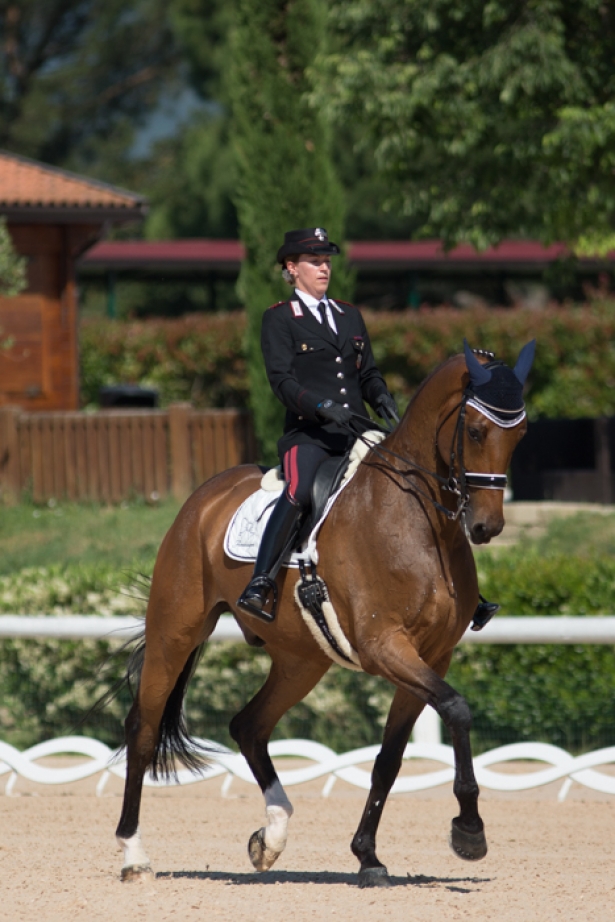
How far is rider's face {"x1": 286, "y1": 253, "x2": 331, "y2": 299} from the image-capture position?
6.25m

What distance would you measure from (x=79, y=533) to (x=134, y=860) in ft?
31.4

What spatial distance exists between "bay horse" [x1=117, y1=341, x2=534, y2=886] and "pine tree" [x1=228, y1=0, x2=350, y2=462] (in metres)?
10.9

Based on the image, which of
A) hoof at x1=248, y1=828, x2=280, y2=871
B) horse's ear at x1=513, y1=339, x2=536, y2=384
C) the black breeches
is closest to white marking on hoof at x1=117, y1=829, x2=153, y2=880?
hoof at x1=248, y1=828, x2=280, y2=871

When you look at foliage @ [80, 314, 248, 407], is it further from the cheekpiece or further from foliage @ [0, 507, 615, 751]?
the cheekpiece

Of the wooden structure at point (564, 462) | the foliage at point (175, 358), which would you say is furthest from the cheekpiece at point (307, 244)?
the foliage at point (175, 358)

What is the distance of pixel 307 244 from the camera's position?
20.3 ft

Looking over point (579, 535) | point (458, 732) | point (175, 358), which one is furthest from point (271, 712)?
point (175, 358)

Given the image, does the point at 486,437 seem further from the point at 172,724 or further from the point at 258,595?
the point at 172,724

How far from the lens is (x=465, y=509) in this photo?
5352mm

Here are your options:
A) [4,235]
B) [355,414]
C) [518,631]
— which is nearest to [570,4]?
[4,235]

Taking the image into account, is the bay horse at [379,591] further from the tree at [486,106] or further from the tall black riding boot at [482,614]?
the tree at [486,106]

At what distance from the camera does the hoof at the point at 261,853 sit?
6176mm

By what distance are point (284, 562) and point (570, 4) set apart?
10.1 m

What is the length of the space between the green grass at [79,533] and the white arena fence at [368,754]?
12.8 feet
